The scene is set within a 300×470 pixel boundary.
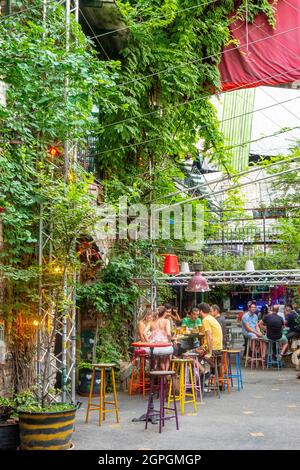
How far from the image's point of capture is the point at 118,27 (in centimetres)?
1278

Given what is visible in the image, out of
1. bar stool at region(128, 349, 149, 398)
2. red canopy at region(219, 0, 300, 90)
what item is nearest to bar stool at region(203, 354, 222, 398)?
bar stool at region(128, 349, 149, 398)

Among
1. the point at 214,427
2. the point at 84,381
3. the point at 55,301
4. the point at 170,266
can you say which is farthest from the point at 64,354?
the point at 170,266

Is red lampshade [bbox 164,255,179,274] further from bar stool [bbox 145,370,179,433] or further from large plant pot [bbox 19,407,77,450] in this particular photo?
large plant pot [bbox 19,407,77,450]

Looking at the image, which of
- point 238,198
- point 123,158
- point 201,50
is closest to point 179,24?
point 201,50

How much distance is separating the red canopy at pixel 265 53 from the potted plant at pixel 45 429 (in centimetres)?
888

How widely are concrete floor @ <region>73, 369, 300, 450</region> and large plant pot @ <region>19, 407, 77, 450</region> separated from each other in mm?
415

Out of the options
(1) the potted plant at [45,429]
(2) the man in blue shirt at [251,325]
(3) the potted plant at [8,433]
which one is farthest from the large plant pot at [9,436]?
(2) the man in blue shirt at [251,325]

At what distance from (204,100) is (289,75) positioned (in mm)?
2052

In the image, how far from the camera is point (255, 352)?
1548 cm

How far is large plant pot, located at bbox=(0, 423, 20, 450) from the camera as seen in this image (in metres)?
6.92

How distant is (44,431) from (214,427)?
2558mm

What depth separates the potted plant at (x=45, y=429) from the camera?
6.66m

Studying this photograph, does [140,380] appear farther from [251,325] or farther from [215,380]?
[251,325]
